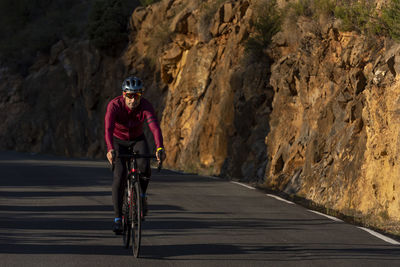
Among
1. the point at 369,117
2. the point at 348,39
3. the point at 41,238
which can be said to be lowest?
the point at 41,238

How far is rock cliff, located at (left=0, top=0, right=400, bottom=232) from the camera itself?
14.4 m

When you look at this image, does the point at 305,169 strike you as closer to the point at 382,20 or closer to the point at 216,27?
the point at 382,20

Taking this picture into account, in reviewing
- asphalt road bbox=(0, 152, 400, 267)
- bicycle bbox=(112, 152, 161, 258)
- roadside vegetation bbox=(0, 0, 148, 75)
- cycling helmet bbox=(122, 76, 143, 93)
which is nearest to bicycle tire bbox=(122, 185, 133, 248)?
bicycle bbox=(112, 152, 161, 258)

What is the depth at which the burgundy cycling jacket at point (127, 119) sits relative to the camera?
847 centimetres

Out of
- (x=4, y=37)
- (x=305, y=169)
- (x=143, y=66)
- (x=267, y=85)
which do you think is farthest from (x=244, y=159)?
(x=4, y=37)

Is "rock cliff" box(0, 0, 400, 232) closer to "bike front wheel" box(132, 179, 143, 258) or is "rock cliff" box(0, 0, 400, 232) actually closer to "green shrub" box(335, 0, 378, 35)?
"green shrub" box(335, 0, 378, 35)

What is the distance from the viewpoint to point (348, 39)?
18.8 m

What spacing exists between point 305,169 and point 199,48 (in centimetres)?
1637

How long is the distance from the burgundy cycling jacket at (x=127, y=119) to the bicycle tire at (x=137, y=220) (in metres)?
0.70

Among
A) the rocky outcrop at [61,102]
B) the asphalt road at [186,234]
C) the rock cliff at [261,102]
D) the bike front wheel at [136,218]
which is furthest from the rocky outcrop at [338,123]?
the rocky outcrop at [61,102]

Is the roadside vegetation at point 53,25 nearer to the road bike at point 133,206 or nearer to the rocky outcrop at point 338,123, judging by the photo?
the rocky outcrop at point 338,123

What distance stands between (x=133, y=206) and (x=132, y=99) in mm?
1315

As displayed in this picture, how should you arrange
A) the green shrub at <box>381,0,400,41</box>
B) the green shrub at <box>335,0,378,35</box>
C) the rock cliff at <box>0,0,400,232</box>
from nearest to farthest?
the rock cliff at <box>0,0,400,232</box>
the green shrub at <box>381,0,400,41</box>
the green shrub at <box>335,0,378,35</box>

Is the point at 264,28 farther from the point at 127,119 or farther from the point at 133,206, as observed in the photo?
the point at 133,206
